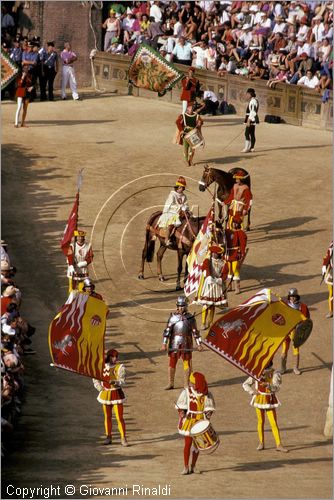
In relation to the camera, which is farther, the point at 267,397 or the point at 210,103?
the point at 210,103

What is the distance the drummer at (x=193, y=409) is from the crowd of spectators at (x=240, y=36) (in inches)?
896

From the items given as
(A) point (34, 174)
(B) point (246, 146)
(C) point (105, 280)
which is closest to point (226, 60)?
(B) point (246, 146)

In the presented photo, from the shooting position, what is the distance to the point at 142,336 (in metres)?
35.1

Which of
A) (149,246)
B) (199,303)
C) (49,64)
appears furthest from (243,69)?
(199,303)

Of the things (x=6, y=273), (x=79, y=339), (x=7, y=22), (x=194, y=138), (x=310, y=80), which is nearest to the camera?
(x=79, y=339)

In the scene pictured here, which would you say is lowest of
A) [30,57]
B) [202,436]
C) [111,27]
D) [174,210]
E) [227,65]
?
[202,436]

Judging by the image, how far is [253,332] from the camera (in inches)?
1136

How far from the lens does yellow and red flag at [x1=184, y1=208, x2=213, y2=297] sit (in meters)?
34.7

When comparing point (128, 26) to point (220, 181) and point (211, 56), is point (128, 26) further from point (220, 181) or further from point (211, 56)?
point (220, 181)

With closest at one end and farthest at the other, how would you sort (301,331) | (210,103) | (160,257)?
(301,331), (160,257), (210,103)

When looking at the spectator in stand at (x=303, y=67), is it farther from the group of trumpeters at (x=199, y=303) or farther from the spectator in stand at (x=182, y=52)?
the group of trumpeters at (x=199, y=303)

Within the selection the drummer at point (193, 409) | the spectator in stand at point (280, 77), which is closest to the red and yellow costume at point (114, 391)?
the drummer at point (193, 409)

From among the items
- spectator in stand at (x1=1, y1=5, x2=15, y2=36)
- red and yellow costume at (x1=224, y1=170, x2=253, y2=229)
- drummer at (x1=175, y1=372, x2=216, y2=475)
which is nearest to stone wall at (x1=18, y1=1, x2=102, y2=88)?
spectator in stand at (x1=1, y1=5, x2=15, y2=36)

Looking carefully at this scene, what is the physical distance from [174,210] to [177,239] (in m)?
0.62
